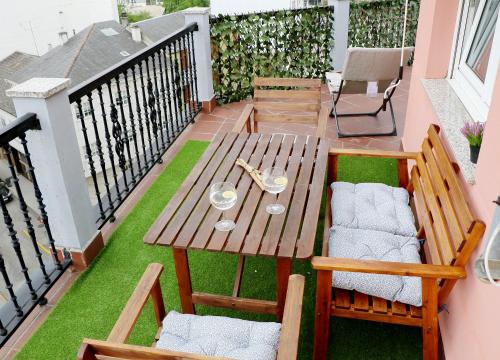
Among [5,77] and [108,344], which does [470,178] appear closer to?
[108,344]

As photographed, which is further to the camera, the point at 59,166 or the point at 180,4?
the point at 180,4

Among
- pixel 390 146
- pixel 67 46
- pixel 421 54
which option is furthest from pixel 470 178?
pixel 67 46

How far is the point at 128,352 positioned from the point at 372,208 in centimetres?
177

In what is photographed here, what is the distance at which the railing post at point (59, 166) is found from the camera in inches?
98.3

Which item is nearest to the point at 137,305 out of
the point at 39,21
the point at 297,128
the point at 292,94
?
the point at 292,94

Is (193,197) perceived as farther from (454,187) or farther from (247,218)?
(454,187)

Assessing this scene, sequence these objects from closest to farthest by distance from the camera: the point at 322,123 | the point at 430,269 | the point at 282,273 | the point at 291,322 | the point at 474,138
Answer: the point at 291,322
the point at 430,269
the point at 474,138
the point at 282,273
the point at 322,123

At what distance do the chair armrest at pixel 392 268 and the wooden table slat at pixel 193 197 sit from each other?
683 millimetres

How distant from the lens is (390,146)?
468 cm

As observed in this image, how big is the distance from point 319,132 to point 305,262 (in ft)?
3.33

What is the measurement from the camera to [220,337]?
1.88m

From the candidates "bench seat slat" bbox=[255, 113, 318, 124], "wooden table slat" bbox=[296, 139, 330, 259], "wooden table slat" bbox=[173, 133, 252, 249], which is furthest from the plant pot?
"bench seat slat" bbox=[255, 113, 318, 124]

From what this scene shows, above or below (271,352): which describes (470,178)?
above

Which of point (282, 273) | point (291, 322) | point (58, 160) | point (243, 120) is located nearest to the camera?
point (291, 322)
